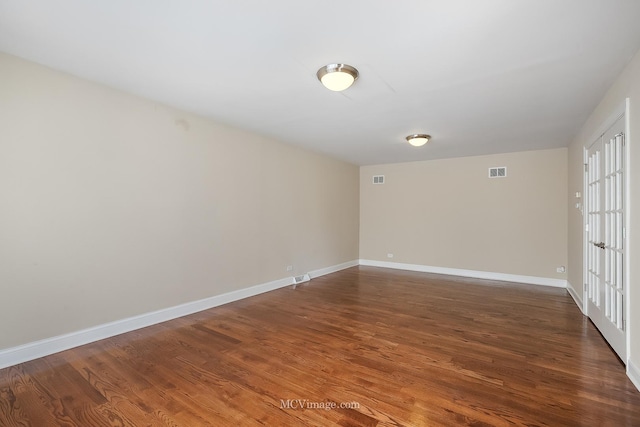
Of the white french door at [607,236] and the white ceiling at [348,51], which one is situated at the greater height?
the white ceiling at [348,51]

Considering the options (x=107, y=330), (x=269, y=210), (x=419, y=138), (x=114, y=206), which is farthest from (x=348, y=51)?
(x=107, y=330)

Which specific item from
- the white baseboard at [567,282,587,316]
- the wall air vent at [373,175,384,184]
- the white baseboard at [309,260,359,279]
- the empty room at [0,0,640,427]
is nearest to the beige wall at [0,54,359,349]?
the empty room at [0,0,640,427]

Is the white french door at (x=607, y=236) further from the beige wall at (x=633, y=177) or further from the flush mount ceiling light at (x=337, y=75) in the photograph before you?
the flush mount ceiling light at (x=337, y=75)

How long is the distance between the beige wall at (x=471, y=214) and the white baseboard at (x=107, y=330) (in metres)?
3.67

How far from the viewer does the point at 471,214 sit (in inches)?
231

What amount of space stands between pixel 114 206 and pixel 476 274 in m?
6.16

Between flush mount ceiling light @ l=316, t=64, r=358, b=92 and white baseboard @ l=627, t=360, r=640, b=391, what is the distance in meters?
3.11

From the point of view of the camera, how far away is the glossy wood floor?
1792 mm

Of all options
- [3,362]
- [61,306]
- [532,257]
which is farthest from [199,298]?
[532,257]

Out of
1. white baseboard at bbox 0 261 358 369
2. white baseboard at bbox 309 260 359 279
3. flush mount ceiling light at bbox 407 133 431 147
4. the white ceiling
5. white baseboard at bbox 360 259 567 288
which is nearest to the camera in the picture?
the white ceiling

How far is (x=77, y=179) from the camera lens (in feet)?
8.93

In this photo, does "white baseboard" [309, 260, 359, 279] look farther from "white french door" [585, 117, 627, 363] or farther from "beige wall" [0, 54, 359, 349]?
"white french door" [585, 117, 627, 363]

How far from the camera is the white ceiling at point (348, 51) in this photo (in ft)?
5.82

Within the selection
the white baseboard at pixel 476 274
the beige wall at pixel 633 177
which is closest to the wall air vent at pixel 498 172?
the white baseboard at pixel 476 274
